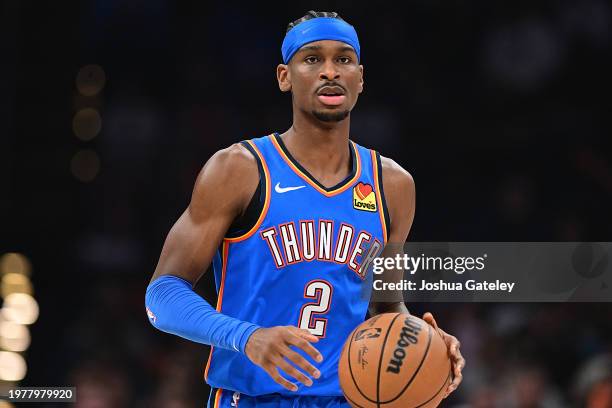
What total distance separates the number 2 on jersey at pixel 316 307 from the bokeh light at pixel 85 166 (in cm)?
475

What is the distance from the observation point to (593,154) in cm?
772

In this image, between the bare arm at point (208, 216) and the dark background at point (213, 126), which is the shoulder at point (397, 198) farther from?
the dark background at point (213, 126)

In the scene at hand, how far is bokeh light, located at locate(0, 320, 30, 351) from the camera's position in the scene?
680 cm

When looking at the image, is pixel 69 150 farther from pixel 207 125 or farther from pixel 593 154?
pixel 593 154

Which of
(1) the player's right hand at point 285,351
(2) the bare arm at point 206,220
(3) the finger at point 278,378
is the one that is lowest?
(3) the finger at point 278,378

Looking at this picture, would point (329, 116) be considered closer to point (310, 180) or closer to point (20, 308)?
point (310, 180)

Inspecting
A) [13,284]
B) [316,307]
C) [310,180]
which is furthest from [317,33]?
[13,284]

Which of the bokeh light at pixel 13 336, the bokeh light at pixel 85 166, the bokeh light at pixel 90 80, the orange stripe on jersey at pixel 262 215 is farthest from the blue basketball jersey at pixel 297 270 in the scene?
the bokeh light at pixel 90 80

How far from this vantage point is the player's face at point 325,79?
3627 millimetres

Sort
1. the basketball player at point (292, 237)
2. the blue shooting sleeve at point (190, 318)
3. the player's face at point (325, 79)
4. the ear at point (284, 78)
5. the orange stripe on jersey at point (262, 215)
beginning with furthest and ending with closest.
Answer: the ear at point (284, 78), the player's face at point (325, 79), the orange stripe on jersey at point (262, 215), the basketball player at point (292, 237), the blue shooting sleeve at point (190, 318)

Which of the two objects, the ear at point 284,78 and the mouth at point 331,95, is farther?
the ear at point 284,78

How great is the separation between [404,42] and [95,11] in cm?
259

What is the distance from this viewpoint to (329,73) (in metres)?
3.61

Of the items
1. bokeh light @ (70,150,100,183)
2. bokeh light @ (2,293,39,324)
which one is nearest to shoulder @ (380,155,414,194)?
bokeh light @ (2,293,39,324)
